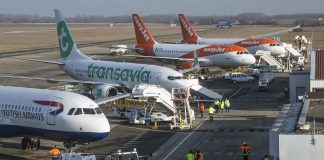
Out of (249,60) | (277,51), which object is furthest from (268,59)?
(277,51)

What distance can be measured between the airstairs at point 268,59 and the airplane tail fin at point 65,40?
36.8 m

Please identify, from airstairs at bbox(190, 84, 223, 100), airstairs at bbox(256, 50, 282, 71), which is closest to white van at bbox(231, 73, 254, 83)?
airstairs at bbox(256, 50, 282, 71)

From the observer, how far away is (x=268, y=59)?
345 ft

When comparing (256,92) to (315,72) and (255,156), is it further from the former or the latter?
(255,156)

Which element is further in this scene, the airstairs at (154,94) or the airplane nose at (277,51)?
the airplane nose at (277,51)

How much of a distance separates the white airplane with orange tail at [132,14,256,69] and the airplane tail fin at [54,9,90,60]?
82.2 feet

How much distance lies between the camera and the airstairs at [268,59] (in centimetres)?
10412

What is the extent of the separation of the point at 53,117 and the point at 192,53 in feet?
200

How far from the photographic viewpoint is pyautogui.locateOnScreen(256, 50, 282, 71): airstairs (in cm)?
10412

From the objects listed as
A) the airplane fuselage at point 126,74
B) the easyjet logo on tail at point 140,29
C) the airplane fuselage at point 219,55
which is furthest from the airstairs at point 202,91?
the easyjet logo on tail at point 140,29

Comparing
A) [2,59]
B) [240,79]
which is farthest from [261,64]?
[2,59]

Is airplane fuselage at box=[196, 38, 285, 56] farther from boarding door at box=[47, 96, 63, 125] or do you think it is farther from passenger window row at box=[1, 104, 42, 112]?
boarding door at box=[47, 96, 63, 125]

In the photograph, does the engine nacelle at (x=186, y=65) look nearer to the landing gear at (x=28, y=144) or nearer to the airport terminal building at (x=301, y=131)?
the airport terminal building at (x=301, y=131)

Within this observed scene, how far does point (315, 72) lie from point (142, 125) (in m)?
17.3
